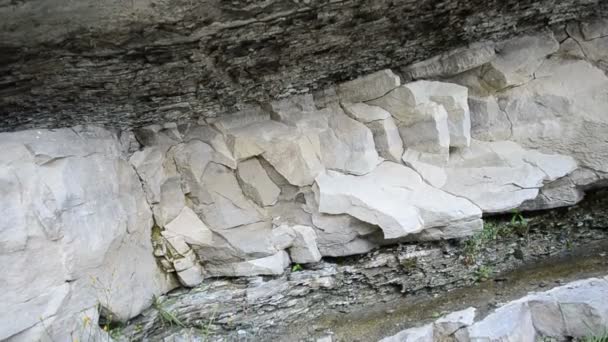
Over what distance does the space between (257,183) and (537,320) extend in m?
1.79

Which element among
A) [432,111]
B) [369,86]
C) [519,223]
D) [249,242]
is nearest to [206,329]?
[249,242]

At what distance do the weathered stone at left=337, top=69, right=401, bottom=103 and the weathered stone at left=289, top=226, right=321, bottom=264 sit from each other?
80cm

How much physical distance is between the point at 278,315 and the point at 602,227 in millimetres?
2163

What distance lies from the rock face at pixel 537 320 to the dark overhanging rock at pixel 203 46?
1489 millimetres

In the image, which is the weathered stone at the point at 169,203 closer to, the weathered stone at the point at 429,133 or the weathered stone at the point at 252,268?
the weathered stone at the point at 252,268

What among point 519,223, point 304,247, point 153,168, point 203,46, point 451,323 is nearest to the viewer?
point 203,46

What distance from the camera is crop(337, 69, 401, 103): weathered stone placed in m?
2.81

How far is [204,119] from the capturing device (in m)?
2.73

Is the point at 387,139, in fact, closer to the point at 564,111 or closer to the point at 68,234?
the point at 564,111

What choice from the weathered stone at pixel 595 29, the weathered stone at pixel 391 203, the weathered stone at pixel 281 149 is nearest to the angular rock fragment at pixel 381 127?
A: the weathered stone at pixel 391 203

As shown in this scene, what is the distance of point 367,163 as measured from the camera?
2.91 metres

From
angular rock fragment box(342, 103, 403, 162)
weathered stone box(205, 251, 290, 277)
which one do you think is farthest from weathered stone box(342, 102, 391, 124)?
weathered stone box(205, 251, 290, 277)

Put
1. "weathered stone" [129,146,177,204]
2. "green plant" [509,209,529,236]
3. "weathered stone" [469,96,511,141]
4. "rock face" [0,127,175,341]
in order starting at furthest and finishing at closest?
1. "green plant" [509,209,529,236]
2. "weathered stone" [469,96,511,141]
3. "weathered stone" [129,146,177,204]
4. "rock face" [0,127,175,341]

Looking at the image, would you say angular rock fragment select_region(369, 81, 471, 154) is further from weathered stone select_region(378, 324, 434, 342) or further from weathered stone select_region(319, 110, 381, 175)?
weathered stone select_region(378, 324, 434, 342)
